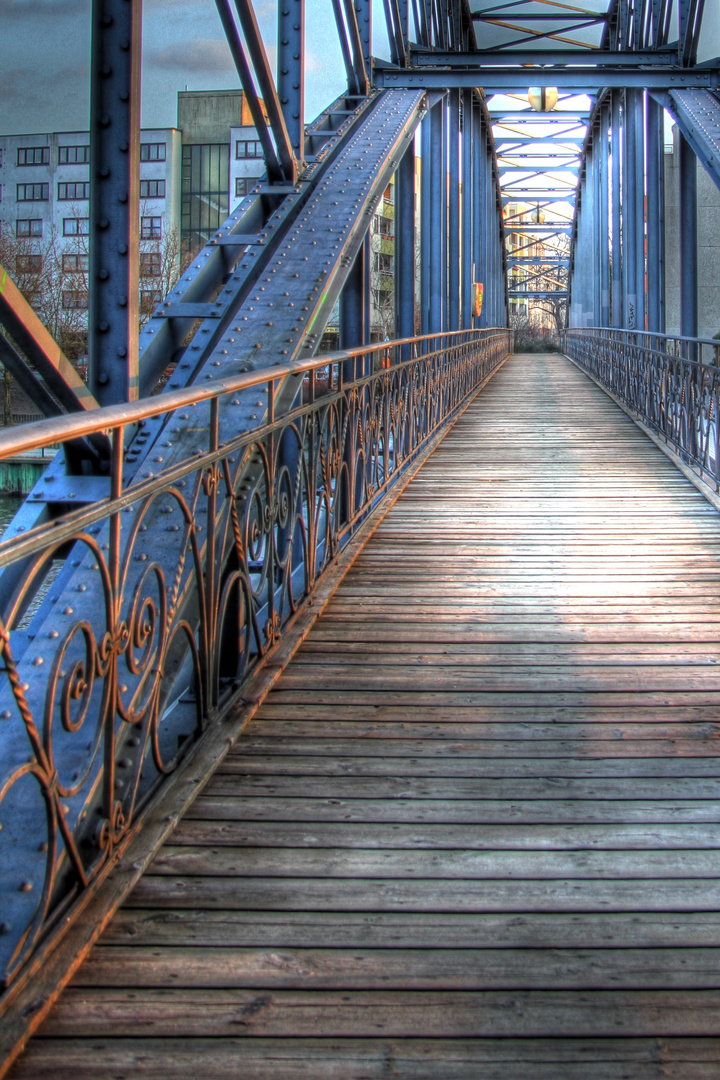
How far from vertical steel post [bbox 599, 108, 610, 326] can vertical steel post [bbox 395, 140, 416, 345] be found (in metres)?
16.1

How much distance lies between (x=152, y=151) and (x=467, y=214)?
1831cm

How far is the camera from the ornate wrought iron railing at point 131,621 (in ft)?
7.06

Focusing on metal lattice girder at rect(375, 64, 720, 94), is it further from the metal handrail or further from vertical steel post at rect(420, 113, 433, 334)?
the metal handrail

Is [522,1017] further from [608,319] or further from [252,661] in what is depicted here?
[608,319]

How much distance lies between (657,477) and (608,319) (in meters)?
20.9

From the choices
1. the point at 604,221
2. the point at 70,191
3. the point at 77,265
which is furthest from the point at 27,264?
the point at 604,221

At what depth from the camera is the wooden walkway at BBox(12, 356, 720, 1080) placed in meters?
1.99

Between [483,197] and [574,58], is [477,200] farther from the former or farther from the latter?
[574,58]

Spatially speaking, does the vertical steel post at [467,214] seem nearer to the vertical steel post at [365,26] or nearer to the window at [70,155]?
the vertical steel post at [365,26]

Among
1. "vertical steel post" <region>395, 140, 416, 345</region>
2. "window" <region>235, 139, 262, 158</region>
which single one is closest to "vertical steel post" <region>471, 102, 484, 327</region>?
"vertical steel post" <region>395, 140, 416, 345</region>

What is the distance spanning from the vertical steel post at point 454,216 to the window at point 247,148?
26.3 feet

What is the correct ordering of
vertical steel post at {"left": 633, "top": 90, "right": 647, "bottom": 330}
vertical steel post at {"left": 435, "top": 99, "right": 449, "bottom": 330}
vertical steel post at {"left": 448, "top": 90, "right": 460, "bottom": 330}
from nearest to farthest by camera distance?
vertical steel post at {"left": 435, "top": 99, "right": 449, "bottom": 330} → vertical steel post at {"left": 633, "top": 90, "right": 647, "bottom": 330} → vertical steel post at {"left": 448, "top": 90, "right": 460, "bottom": 330}

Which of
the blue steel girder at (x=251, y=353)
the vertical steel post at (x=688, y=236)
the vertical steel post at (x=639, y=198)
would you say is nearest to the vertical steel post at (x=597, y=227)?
the vertical steel post at (x=639, y=198)

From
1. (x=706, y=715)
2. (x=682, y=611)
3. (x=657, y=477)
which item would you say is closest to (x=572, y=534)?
(x=682, y=611)
